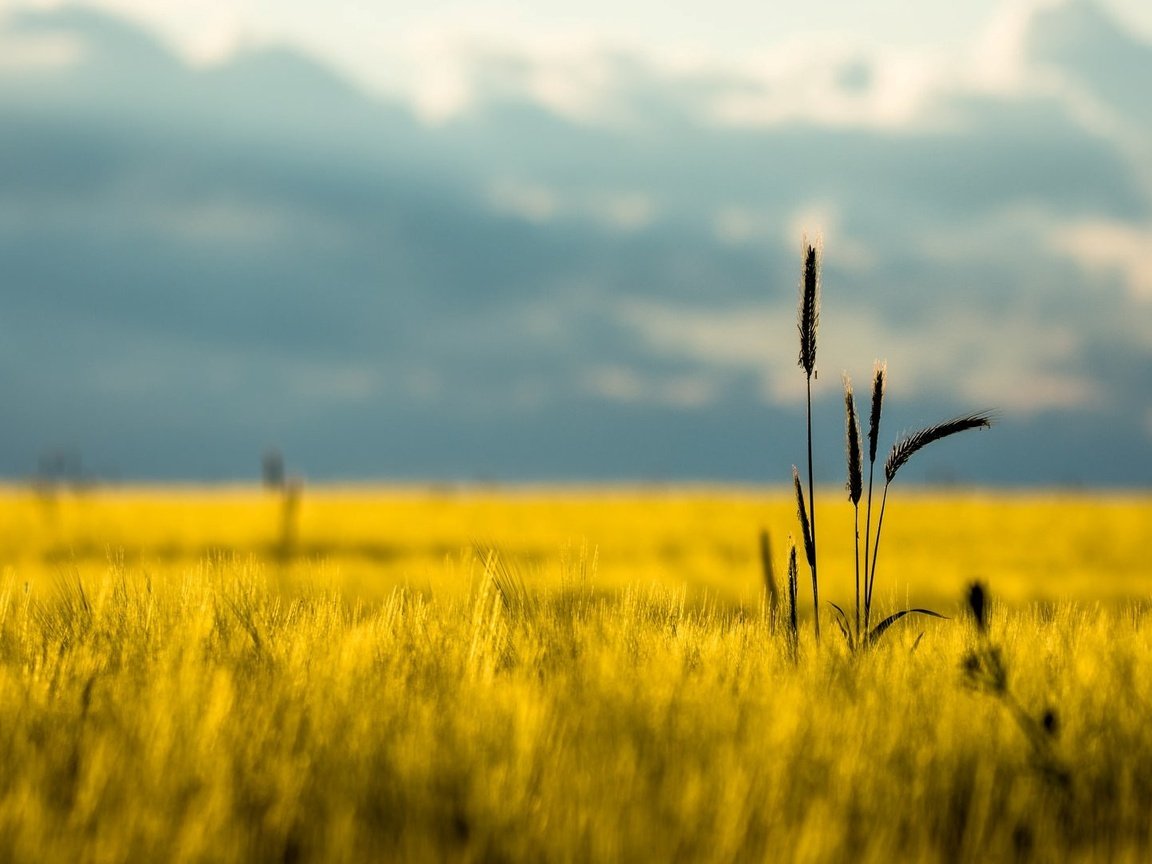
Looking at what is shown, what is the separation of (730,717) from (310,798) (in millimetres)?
1137

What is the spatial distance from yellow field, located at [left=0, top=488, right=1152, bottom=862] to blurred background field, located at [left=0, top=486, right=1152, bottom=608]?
372 inches

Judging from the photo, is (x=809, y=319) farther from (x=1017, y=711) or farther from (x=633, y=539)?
(x=633, y=539)

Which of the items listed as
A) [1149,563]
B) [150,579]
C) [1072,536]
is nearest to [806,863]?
[150,579]

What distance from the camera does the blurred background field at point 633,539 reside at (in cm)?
1783

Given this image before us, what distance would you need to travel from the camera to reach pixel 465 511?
33.2 meters

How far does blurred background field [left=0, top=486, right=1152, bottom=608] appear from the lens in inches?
702

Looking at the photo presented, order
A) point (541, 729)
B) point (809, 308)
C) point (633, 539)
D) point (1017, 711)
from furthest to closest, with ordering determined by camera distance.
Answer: point (633, 539), point (809, 308), point (1017, 711), point (541, 729)

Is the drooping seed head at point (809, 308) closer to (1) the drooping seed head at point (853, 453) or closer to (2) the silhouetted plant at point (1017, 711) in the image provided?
(1) the drooping seed head at point (853, 453)

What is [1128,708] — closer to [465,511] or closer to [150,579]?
[150,579]

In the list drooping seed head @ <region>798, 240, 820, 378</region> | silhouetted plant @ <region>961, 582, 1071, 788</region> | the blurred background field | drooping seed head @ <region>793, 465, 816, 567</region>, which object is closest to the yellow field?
silhouetted plant @ <region>961, 582, 1071, 788</region>

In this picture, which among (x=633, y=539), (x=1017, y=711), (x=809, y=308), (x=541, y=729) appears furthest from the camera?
(x=633, y=539)

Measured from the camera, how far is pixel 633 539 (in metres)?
25.3

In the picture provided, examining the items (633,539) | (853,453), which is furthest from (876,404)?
(633,539)

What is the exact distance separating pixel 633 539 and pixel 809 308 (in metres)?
21.8
